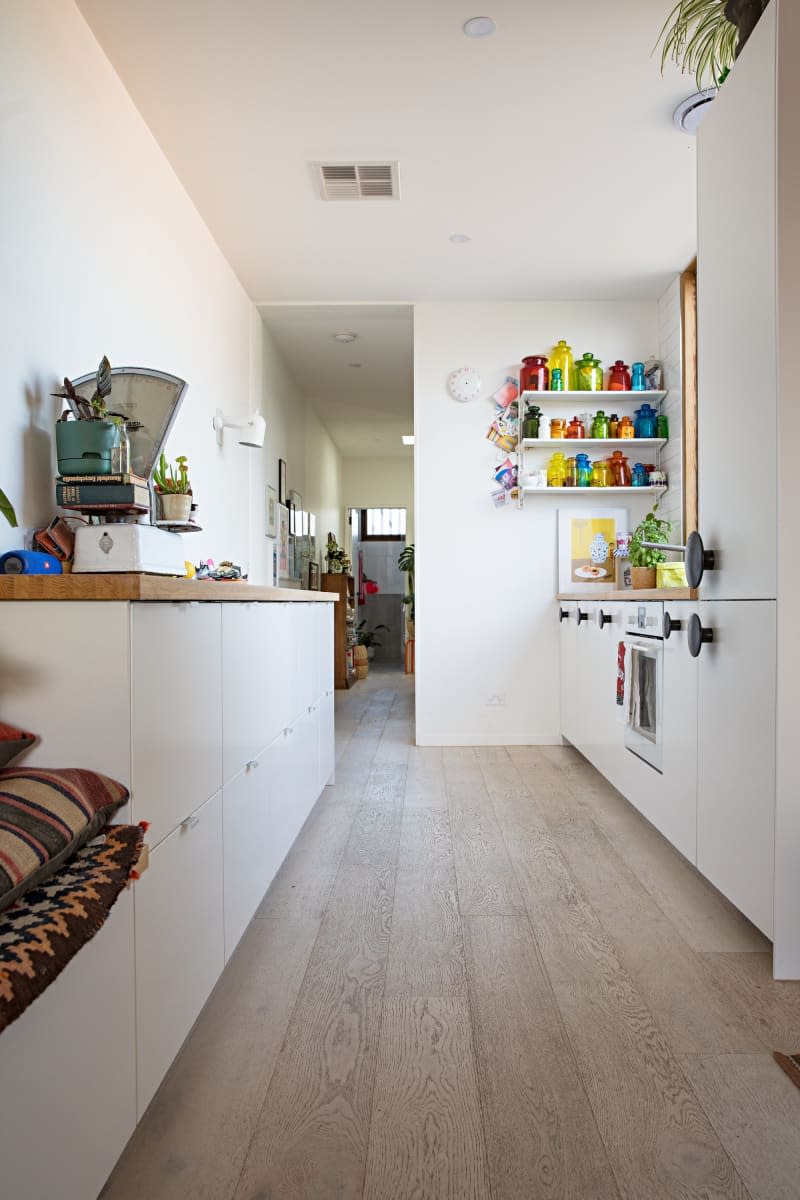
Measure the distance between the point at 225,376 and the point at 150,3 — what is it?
1852mm

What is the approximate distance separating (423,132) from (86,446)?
6.37ft

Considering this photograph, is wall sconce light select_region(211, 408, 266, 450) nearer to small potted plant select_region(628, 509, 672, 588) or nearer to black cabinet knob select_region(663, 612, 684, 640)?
small potted plant select_region(628, 509, 672, 588)

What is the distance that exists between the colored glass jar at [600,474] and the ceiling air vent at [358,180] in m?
1.95

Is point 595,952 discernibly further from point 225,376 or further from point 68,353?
point 225,376

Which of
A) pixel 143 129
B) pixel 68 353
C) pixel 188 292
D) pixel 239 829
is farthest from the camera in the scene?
pixel 188 292

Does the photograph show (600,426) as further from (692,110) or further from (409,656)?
(409,656)

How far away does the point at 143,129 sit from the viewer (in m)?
2.91

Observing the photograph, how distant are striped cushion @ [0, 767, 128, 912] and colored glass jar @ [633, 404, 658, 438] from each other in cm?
414

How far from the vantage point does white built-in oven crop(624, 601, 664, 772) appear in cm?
264

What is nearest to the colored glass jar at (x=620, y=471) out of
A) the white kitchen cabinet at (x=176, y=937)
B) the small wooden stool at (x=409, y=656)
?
the white kitchen cabinet at (x=176, y=937)

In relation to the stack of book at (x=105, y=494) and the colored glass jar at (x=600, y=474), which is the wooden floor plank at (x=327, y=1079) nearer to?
the stack of book at (x=105, y=494)

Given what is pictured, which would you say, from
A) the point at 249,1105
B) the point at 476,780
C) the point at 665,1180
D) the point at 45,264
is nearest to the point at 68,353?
the point at 45,264

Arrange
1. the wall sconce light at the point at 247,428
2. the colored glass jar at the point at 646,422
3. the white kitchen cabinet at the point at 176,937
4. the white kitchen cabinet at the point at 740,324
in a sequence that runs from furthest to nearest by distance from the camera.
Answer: the colored glass jar at the point at 646,422 < the wall sconce light at the point at 247,428 < the white kitchen cabinet at the point at 740,324 < the white kitchen cabinet at the point at 176,937

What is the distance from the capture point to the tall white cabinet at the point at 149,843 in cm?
91
